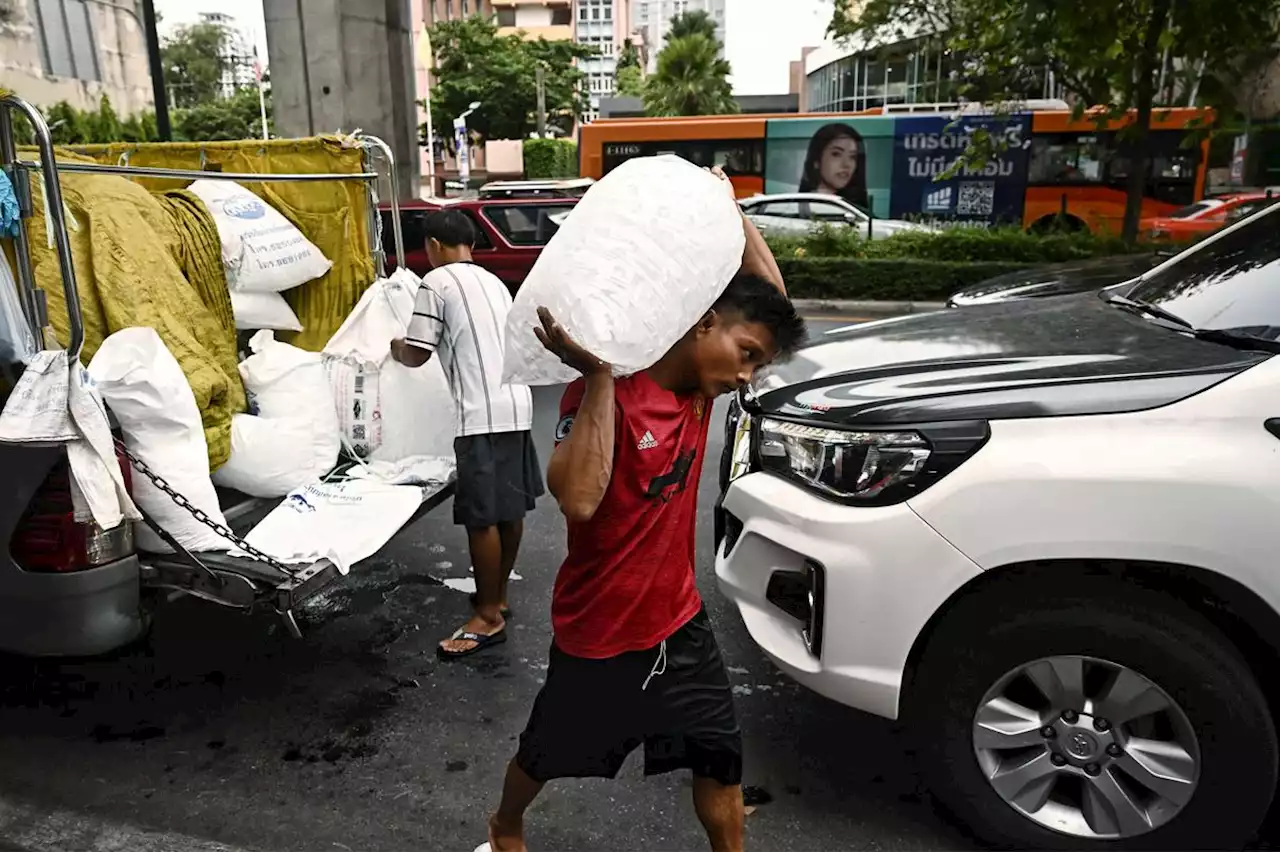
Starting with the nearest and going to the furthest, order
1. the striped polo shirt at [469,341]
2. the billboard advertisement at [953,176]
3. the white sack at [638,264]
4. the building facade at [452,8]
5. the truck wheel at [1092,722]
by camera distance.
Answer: the white sack at [638,264], the truck wheel at [1092,722], the striped polo shirt at [469,341], the billboard advertisement at [953,176], the building facade at [452,8]

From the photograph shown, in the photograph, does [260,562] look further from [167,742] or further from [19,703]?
[19,703]

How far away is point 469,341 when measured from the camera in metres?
3.65

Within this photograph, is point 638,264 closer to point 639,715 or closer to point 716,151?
point 639,715

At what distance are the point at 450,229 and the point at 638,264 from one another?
7.49 ft

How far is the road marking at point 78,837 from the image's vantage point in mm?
2621

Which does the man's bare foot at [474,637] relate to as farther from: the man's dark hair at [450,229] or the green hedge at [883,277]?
the green hedge at [883,277]

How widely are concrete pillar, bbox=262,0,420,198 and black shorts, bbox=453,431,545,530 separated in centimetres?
1253

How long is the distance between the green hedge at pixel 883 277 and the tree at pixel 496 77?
1779 inches

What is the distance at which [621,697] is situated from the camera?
210 centimetres

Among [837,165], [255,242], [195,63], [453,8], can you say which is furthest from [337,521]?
[453,8]

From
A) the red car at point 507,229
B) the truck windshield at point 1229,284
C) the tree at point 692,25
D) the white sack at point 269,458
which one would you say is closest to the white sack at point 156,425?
the white sack at point 269,458

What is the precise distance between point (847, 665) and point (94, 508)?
2.06 meters

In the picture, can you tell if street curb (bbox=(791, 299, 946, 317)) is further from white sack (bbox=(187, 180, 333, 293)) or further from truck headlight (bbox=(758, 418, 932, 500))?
truck headlight (bbox=(758, 418, 932, 500))

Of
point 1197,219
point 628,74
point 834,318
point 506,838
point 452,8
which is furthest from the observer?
point 452,8
